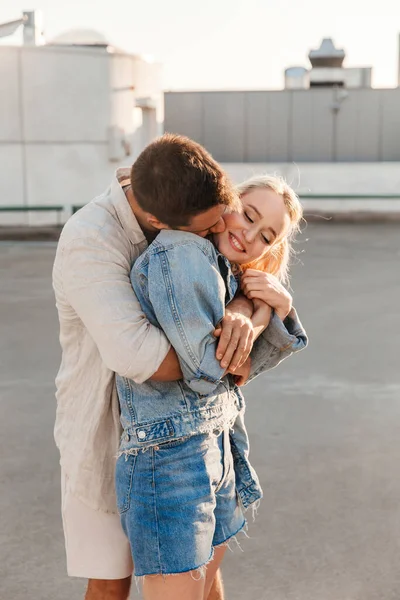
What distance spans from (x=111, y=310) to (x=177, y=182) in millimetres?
339

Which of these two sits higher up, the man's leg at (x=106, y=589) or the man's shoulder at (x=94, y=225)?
the man's shoulder at (x=94, y=225)

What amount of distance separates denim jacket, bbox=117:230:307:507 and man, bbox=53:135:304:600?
3 cm

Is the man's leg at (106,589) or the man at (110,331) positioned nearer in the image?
the man at (110,331)

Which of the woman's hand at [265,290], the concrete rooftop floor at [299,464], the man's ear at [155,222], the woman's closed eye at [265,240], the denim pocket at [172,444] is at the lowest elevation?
the concrete rooftop floor at [299,464]

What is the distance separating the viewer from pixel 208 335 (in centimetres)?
203

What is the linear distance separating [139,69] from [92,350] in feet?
49.8

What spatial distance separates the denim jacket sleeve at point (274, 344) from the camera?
2.25 meters

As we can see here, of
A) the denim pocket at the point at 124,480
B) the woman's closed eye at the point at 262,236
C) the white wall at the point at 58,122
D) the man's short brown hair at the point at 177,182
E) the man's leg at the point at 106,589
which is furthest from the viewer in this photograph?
the white wall at the point at 58,122

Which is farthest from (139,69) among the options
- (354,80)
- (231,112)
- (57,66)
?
(354,80)

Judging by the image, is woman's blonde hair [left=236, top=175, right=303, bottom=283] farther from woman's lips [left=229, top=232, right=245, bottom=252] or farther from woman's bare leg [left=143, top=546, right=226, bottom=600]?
woman's bare leg [left=143, top=546, right=226, bottom=600]

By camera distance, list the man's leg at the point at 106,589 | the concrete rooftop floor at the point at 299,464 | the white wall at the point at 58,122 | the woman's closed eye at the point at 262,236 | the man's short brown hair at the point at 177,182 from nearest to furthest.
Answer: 1. the man's short brown hair at the point at 177,182
2. the woman's closed eye at the point at 262,236
3. the man's leg at the point at 106,589
4. the concrete rooftop floor at the point at 299,464
5. the white wall at the point at 58,122

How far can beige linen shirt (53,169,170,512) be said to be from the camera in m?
2.02

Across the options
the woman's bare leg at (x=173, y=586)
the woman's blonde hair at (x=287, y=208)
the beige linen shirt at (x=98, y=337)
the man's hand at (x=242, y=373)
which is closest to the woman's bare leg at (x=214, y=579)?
the woman's bare leg at (x=173, y=586)

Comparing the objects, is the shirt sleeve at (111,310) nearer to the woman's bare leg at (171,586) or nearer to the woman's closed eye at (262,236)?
the woman's closed eye at (262,236)
